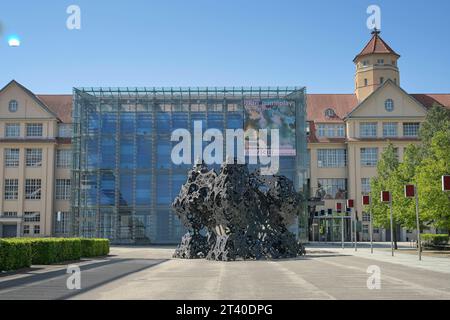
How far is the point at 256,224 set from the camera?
31.7 metres

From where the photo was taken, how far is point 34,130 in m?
72.8

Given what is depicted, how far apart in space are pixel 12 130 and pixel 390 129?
49052 mm

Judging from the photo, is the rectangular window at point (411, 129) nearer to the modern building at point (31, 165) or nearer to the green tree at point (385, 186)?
the green tree at point (385, 186)

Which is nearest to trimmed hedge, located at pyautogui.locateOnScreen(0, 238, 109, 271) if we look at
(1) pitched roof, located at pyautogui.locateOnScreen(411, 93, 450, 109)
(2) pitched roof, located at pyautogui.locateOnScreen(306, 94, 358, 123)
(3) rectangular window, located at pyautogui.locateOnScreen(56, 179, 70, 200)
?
(3) rectangular window, located at pyautogui.locateOnScreen(56, 179, 70, 200)

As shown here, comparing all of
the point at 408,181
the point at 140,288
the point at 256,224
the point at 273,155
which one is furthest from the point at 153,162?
the point at 140,288

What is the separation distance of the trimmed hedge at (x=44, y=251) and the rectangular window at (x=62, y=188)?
3688 cm

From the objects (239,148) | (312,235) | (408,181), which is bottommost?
(312,235)

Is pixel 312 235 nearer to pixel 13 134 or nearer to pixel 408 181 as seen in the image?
pixel 408 181

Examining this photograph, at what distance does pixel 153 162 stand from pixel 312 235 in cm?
2455

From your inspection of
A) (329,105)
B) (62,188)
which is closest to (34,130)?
(62,188)

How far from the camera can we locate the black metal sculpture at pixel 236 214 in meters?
30.1

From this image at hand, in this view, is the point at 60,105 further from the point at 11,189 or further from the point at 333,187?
the point at 333,187

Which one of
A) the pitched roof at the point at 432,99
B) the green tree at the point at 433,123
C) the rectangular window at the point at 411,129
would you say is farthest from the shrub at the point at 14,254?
the pitched roof at the point at 432,99
